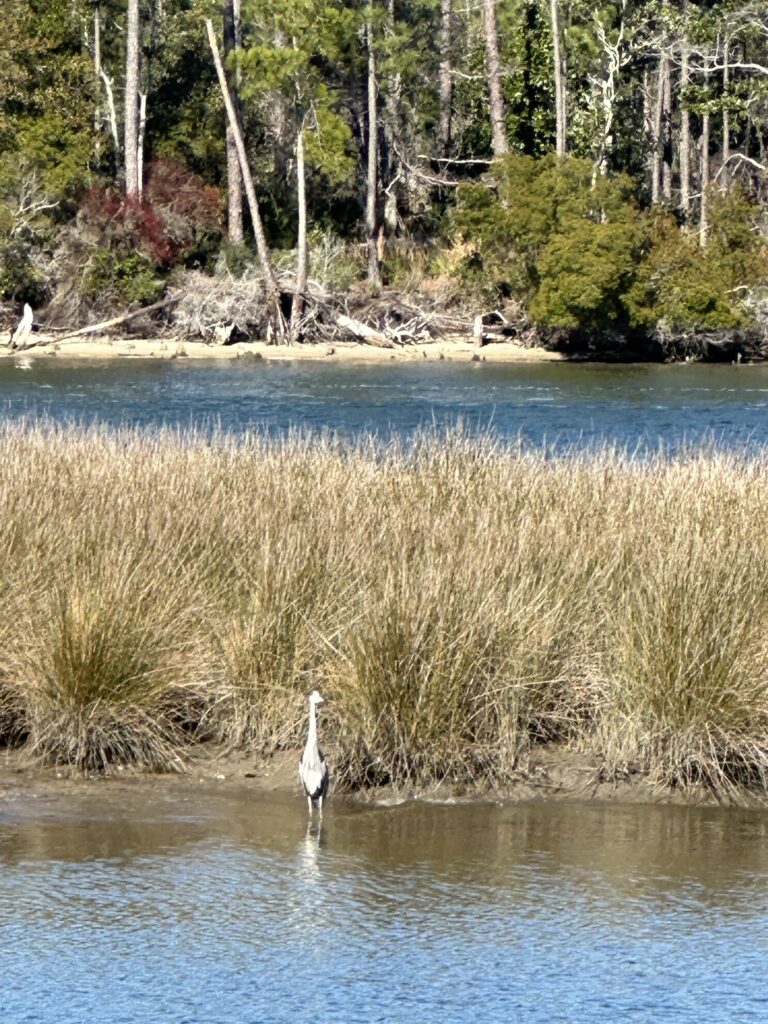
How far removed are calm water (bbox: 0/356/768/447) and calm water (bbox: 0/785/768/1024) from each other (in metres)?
14.7

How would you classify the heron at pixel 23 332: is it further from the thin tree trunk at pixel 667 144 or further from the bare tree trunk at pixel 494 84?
the thin tree trunk at pixel 667 144

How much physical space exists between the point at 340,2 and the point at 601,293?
39.2 ft

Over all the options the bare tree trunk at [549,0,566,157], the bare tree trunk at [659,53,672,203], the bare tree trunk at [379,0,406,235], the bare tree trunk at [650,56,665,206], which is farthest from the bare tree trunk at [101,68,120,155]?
the bare tree trunk at [659,53,672,203]

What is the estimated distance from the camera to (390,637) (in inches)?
344

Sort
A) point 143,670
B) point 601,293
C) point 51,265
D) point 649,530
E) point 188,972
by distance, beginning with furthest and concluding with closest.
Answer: point 51,265 → point 601,293 → point 649,530 → point 143,670 → point 188,972

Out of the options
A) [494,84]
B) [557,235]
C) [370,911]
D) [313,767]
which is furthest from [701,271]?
[370,911]

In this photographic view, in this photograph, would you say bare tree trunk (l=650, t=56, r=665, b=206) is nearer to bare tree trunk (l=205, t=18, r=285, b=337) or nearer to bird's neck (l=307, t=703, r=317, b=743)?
bare tree trunk (l=205, t=18, r=285, b=337)

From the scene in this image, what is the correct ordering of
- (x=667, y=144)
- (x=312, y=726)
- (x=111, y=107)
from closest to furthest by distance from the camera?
(x=312, y=726) < (x=111, y=107) < (x=667, y=144)

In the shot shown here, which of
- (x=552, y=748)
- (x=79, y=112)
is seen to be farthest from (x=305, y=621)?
(x=79, y=112)

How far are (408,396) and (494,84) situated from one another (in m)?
16.0

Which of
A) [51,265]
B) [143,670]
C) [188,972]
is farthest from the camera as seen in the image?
[51,265]

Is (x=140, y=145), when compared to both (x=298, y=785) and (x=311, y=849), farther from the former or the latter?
(x=311, y=849)

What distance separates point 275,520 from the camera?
10945 mm

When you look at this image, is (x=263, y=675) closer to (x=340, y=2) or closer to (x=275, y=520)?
(x=275, y=520)
